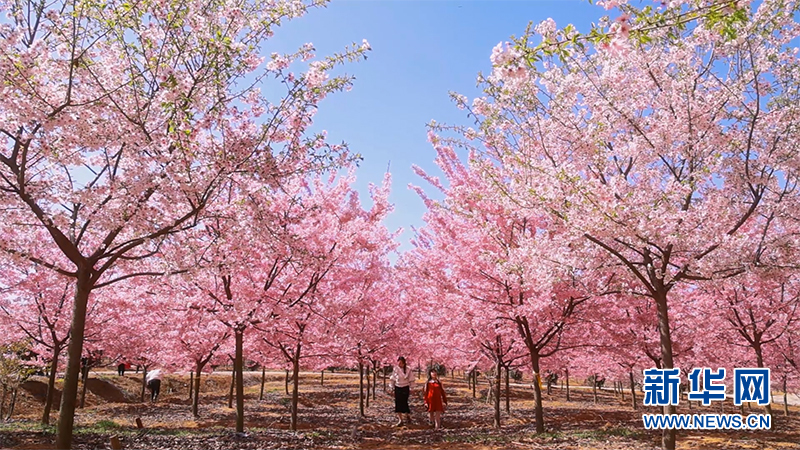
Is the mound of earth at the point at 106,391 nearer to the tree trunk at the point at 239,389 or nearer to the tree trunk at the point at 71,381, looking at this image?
the tree trunk at the point at 239,389

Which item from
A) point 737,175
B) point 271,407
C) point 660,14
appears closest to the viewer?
point 660,14

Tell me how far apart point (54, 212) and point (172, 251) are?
176 centimetres

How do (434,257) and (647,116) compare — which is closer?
(647,116)

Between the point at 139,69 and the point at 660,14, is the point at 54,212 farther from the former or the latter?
the point at 660,14

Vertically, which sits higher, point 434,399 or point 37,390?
point 434,399

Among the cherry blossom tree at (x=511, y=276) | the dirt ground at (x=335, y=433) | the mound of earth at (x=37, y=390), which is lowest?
the mound of earth at (x=37, y=390)

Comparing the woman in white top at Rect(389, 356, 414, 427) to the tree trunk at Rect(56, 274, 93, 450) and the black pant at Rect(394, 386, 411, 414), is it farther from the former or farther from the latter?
the tree trunk at Rect(56, 274, 93, 450)

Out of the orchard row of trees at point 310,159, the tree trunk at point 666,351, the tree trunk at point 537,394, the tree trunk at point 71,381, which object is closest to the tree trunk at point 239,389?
the orchard row of trees at point 310,159

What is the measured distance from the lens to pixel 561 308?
11.8 m

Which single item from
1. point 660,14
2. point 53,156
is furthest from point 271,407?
point 660,14

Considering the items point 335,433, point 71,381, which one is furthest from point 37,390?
point 71,381

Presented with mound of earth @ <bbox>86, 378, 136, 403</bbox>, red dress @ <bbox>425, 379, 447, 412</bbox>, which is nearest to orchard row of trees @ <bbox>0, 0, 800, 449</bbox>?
red dress @ <bbox>425, 379, 447, 412</bbox>

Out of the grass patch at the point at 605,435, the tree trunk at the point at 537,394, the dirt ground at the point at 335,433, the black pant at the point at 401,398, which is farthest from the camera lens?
the black pant at the point at 401,398

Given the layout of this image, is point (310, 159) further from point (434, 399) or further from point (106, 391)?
point (106, 391)
